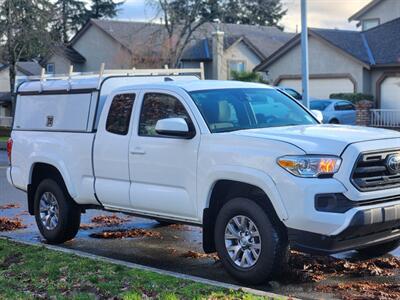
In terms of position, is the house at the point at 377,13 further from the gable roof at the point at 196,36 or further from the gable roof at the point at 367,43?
the gable roof at the point at 196,36

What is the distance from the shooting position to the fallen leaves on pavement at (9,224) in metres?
9.78

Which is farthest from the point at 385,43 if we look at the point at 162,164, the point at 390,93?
the point at 162,164

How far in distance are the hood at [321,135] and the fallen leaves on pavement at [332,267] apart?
56.9 inches

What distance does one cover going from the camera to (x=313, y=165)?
5887 millimetres

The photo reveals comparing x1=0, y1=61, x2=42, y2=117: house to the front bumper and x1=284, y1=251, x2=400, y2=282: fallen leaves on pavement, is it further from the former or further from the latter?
the front bumper

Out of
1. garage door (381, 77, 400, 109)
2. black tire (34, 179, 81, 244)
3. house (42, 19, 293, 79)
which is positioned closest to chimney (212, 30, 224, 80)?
house (42, 19, 293, 79)

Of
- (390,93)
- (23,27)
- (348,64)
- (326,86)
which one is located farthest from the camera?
(326,86)

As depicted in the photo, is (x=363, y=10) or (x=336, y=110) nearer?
(x=336, y=110)

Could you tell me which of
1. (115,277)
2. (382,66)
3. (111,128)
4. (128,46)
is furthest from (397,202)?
(128,46)

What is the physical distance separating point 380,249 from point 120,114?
3.32m

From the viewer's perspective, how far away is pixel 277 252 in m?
6.15

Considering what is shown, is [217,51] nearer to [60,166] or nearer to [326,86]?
[326,86]

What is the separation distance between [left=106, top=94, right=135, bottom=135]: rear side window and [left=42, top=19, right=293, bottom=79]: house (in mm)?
35139

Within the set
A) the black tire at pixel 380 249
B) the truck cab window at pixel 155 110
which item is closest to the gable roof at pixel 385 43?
the black tire at pixel 380 249
